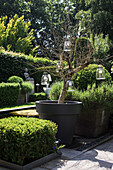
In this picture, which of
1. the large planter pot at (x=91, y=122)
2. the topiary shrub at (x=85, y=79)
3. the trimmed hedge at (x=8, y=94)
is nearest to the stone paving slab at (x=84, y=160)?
the large planter pot at (x=91, y=122)

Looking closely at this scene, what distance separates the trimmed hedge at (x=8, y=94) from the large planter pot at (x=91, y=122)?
17.0 feet

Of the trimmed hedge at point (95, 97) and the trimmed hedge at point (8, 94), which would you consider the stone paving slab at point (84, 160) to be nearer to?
the trimmed hedge at point (95, 97)

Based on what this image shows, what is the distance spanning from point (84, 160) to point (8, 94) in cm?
664

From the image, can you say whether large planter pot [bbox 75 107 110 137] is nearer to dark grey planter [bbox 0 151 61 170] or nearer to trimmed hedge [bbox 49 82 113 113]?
trimmed hedge [bbox 49 82 113 113]

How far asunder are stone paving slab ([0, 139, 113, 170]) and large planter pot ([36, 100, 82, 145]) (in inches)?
13.0

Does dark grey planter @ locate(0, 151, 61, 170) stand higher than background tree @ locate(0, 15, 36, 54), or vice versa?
background tree @ locate(0, 15, 36, 54)

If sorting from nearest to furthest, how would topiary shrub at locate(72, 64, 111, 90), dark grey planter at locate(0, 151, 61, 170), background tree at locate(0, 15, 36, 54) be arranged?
dark grey planter at locate(0, 151, 61, 170) < topiary shrub at locate(72, 64, 111, 90) < background tree at locate(0, 15, 36, 54)

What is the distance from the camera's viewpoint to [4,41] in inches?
830

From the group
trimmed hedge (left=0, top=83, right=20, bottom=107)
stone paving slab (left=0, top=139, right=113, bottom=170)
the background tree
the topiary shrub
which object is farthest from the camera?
the background tree

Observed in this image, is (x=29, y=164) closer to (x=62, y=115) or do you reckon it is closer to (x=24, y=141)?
(x=24, y=141)

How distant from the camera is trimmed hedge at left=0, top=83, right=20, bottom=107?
9309mm

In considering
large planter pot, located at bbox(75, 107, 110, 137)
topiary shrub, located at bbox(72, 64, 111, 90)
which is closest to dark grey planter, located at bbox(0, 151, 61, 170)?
large planter pot, located at bbox(75, 107, 110, 137)

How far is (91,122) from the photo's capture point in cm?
486

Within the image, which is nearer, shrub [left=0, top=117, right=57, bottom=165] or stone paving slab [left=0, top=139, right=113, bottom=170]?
shrub [left=0, top=117, right=57, bottom=165]
